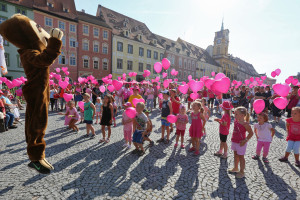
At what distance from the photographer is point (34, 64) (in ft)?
5.38

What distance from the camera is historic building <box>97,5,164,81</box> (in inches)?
1057

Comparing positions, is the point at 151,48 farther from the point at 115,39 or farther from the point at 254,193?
the point at 254,193

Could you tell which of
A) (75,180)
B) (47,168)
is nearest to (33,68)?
(47,168)

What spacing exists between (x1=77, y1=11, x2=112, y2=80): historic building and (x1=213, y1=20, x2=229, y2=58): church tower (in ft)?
127

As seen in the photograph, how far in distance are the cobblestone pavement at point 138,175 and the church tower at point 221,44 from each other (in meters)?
52.6

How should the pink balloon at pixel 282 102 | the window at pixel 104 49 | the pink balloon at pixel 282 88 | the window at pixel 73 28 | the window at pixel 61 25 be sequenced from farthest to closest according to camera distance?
the window at pixel 104 49
the window at pixel 73 28
the window at pixel 61 25
the pink balloon at pixel 282 88
the pink balloon at pixel 282 102

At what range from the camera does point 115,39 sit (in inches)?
1035

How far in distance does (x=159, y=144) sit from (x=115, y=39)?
24.4 metres

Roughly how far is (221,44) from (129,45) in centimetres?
3566

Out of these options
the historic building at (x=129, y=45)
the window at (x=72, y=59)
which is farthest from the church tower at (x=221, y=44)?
the window at (x=72, y=59)

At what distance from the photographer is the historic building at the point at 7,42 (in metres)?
19.7

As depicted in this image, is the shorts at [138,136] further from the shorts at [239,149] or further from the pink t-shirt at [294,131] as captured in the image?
the pink t-shirt at [294,131]

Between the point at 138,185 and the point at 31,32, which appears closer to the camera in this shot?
the point at 31,32

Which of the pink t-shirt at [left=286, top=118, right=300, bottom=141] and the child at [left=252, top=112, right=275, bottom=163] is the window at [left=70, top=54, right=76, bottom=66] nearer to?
the child at [left=252, top=112, right=275, bottom=163]
